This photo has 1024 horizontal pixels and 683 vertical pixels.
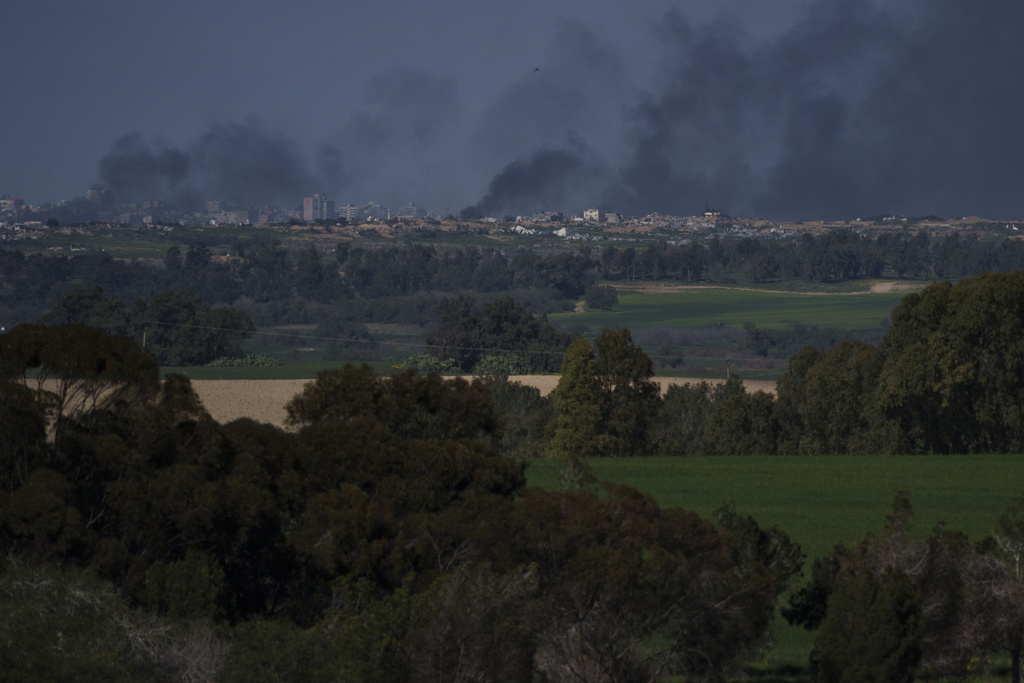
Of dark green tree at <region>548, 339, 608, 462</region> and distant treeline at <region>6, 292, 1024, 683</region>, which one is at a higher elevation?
distant treeline at <region>6, 292, 1024, 683</region>

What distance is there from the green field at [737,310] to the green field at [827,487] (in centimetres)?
8122

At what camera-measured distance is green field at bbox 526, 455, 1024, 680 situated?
3155 centimetres

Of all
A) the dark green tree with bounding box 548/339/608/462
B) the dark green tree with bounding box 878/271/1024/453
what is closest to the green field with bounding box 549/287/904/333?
the dark green tree with bounding box 878/271/1024/453

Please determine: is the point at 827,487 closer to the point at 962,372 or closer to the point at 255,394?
the point at 962,372

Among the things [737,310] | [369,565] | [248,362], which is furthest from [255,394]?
[737,310]

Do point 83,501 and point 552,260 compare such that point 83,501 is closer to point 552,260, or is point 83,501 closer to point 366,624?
point 366,624

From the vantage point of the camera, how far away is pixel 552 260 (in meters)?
170

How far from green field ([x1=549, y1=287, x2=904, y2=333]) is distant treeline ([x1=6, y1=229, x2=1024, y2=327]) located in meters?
10.3

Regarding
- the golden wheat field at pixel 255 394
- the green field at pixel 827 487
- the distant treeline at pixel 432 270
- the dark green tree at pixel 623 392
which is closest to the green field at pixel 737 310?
the distant treeline at pixel 432 270

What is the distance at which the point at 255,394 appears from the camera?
2594 inches

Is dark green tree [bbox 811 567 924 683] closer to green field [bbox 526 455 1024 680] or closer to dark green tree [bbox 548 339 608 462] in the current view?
green field [bbox 526 455 1024 680]

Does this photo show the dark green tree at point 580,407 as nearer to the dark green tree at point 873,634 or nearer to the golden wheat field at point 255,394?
the golden wheat field at point 255,394

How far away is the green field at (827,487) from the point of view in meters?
31.5

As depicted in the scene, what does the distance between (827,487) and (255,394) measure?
36.7m
